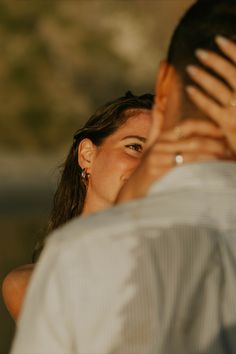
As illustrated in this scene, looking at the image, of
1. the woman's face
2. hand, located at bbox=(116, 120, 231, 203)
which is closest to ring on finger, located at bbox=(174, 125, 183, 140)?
hand, located at bbox=(116, 120, 231, 203)

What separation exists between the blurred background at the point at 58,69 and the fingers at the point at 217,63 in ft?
38.8

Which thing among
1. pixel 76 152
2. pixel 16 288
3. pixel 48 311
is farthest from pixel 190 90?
pixel 76 152

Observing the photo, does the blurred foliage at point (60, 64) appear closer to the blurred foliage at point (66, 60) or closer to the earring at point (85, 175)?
the blurred foliage at point (66, 60)

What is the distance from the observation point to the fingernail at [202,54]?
1.69 m

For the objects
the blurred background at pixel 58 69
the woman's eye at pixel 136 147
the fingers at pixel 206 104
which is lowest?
the fingers at pixel 206 104

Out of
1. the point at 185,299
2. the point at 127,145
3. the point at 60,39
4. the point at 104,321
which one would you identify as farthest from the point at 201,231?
the point at 60,39

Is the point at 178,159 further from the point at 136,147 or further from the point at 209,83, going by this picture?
the point at 136,147

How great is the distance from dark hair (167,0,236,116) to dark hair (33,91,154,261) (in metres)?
1.81

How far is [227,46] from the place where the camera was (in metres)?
1.69

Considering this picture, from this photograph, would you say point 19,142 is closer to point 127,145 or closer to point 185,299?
point 127,145

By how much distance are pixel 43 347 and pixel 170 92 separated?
48cm

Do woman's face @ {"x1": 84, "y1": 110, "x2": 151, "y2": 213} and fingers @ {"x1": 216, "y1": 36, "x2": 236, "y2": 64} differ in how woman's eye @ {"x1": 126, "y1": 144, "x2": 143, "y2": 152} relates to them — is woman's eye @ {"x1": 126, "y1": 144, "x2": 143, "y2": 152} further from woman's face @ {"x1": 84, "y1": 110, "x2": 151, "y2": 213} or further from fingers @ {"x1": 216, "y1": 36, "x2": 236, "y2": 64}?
fingers @ {"x1": 216, "y1": 36, "x2": 236, "y2": 64}

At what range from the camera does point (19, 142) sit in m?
15.6

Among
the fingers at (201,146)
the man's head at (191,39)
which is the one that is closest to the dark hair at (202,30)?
the man's head at (191,39)
